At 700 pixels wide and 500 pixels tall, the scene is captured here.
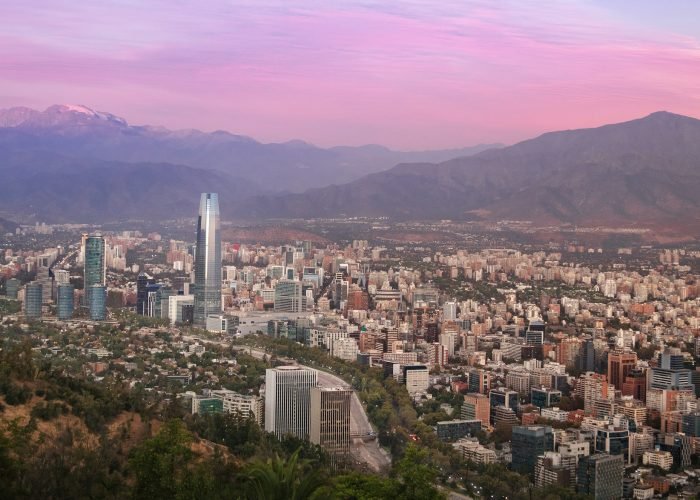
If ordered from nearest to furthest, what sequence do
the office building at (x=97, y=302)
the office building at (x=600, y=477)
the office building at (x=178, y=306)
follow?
the office building at (x=600, y=477) < the office building at (x=97, y=302) < the office building at (x=178, y=306)

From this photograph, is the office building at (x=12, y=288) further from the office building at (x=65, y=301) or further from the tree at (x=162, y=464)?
the tree at (x=162, y=464)

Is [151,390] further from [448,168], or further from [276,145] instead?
[276,145]

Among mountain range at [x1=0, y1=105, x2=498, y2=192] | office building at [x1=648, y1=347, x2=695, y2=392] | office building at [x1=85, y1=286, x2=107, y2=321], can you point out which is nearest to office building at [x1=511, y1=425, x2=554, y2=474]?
office building at [x1=648, y1=347, x2=695, y2=392]

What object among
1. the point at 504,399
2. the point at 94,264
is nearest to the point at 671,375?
the point at 504,399

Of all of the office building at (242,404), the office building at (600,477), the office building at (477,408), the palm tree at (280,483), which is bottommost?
the office building at (600,477)

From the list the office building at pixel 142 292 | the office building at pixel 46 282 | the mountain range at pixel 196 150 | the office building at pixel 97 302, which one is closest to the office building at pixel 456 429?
the office building at pixel 97 302

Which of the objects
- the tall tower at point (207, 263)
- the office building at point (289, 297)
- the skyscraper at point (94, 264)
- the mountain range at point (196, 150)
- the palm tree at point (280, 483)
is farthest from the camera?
the mountain range at point (196, 150)
